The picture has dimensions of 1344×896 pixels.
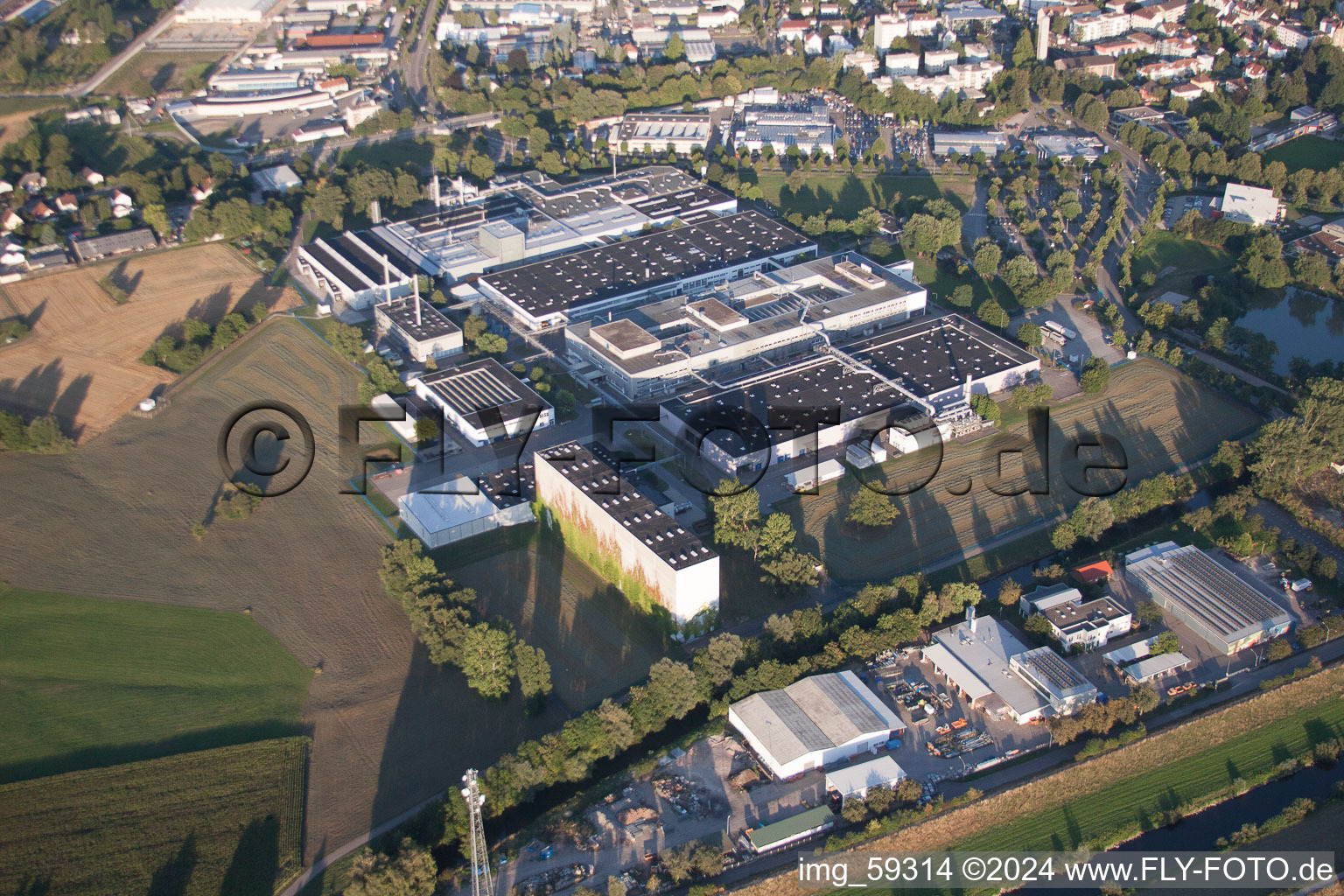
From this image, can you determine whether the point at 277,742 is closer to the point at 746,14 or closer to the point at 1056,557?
the point at 1056,557

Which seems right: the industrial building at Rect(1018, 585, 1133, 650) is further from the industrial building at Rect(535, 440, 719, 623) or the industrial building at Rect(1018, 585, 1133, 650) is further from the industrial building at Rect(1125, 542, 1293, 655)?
the industrial building at Rect(535, 440, 719, 623)

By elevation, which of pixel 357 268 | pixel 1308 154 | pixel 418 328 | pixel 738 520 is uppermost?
pixel 1308 154

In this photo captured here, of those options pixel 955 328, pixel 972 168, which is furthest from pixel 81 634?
pixel 972 168

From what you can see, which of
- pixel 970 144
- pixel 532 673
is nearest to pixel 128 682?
pixel 532 673

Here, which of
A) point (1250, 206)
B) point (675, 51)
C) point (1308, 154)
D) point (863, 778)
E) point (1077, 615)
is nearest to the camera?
point (863, 778)

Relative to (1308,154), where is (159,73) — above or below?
above

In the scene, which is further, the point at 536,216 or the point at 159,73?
the point at 159,73

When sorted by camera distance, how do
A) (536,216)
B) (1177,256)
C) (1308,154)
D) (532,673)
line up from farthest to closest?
(1308,154) < (536,216) < (1177,256) < (532,673)

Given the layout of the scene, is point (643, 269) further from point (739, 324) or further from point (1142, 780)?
point (1142, 780)
